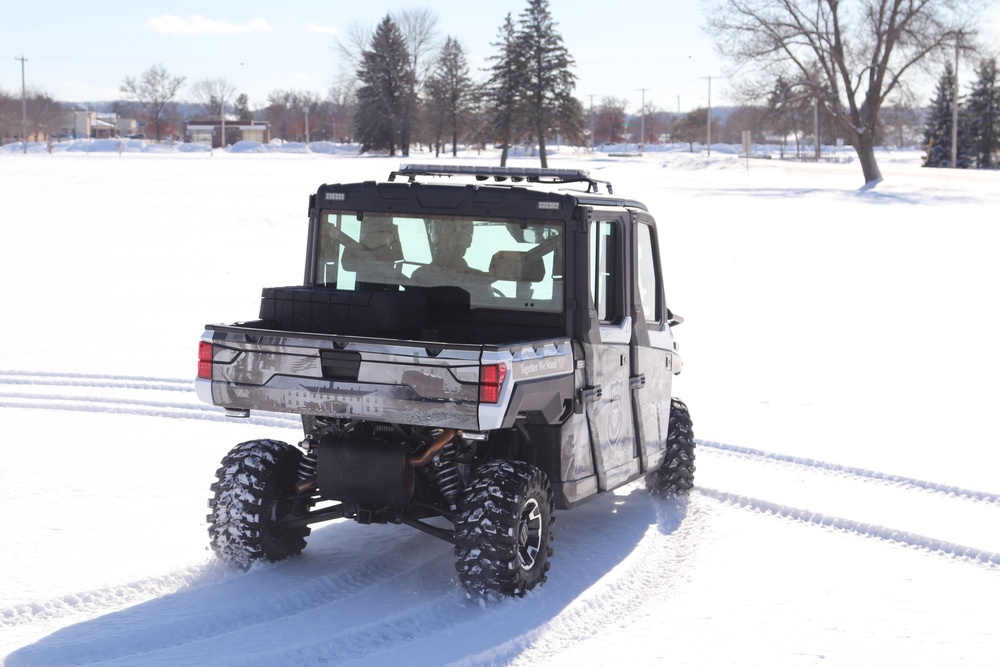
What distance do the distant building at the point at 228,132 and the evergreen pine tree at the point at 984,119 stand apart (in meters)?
67.4

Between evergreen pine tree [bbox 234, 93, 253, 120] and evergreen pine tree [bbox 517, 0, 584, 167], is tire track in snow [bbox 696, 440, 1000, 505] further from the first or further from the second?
evergreen pine tree [bbox 234, 93, 253, 120]

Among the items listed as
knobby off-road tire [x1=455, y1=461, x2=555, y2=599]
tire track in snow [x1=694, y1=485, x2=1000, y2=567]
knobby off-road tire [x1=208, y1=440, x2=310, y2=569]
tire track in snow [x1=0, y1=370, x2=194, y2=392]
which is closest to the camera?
knobby off-road tire [x1=455, y1=461, x2=555, y2=599]

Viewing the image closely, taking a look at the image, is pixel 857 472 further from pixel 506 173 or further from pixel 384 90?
pixel 384 90

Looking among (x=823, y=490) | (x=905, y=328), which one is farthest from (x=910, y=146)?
(x=823, y=490)

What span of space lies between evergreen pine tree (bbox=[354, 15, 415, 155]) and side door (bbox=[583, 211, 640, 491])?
82.9m

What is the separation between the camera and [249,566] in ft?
20.5

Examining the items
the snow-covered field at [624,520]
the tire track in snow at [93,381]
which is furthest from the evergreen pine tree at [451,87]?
the tire track in snow at [93,381]

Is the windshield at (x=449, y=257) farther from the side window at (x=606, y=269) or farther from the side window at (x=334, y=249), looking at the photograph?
the side window at (x=606, y=269)

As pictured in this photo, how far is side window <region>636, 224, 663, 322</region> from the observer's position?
23.4 ft

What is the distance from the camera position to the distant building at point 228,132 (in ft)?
393

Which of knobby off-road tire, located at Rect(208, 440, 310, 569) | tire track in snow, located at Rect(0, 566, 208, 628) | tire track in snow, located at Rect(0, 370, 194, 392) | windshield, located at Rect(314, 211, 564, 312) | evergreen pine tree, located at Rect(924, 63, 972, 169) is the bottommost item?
tire track in snow, located at Rect(0, 566, 208, 628)

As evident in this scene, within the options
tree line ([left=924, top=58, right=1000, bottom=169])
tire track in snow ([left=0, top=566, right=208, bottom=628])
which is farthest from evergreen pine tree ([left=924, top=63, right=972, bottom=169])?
tire track in snow ([left=0, top=566, right=208, bottom=628])

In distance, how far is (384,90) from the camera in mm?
89000

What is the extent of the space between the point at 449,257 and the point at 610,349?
104cm
